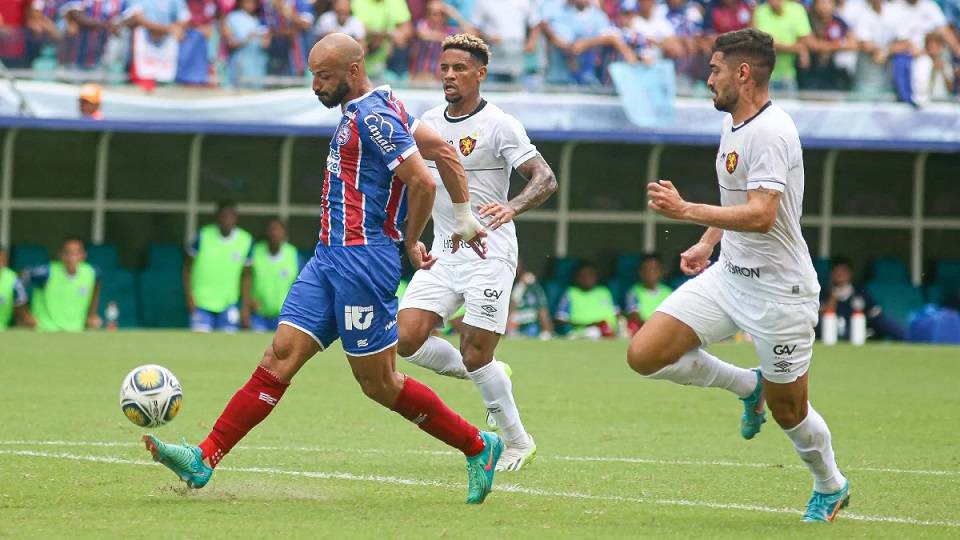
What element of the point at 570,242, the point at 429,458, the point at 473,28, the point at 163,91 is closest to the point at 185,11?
the point at 163,91

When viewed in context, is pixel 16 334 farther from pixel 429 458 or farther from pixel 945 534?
pixel 945 534

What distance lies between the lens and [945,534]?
7156mm

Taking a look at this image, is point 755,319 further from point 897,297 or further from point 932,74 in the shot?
point 897,297

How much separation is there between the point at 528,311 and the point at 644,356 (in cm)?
1291

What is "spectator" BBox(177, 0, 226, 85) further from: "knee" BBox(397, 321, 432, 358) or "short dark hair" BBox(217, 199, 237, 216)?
"knee" BBox(397, 321, 432, 358)

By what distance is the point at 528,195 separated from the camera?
924 cm

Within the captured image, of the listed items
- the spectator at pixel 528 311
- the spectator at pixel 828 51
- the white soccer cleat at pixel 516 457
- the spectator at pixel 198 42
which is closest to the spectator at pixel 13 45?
the spectator at pixel 198 42

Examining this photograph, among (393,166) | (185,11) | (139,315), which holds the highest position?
(185,11)

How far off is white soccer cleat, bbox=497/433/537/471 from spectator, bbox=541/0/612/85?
11664mm

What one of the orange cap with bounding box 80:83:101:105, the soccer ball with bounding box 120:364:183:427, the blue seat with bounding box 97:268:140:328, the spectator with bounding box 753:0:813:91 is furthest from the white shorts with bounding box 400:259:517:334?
the blue seat with bounding box 97:268:140:328

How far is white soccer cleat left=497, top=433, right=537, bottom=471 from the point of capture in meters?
9.06

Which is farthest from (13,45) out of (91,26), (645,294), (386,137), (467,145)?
(386,137)

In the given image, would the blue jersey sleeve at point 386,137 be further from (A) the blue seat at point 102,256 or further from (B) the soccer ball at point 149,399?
(A) the blue seat at point 102,256

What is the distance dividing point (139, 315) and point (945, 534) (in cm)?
1551
